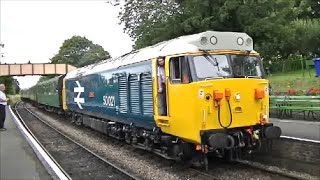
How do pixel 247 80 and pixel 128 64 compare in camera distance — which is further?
pixel 128 64

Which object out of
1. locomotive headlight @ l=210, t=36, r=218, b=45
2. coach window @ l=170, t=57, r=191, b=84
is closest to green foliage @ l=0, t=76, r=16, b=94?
coach window @ l=170, t=57, r=191, b=84

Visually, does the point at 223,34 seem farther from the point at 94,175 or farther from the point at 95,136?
the point at 95,136

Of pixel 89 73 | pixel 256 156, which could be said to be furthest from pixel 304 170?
pixel 89 73

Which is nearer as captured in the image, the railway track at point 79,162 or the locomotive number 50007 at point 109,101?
the railway track at point 79,162

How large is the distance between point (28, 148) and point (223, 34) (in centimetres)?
618

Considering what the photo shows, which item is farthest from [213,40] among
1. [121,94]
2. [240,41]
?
[121,94]

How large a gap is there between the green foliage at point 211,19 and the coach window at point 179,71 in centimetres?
2346

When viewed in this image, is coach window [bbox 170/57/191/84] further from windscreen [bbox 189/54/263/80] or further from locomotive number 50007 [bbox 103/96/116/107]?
locomotive number 50007 [bbox 103/96/116/107]

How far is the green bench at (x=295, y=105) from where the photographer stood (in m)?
18.1

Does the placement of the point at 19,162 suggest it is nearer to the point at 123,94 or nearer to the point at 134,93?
the point at 134,93

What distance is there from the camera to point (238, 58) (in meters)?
10.3

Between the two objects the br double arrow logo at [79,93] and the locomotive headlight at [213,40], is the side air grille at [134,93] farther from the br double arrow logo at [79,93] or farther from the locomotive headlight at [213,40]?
the br double arrow logo at [79,93]

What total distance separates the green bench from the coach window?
29.7 feet

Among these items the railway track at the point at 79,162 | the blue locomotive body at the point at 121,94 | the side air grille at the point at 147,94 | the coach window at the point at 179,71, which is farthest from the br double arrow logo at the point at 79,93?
the coach window at the point at 179,71
